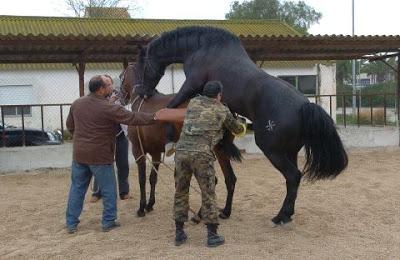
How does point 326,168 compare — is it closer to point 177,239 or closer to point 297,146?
point 297,146

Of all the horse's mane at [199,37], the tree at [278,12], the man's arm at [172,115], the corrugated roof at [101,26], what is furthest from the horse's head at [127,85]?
the tree at [278,12]

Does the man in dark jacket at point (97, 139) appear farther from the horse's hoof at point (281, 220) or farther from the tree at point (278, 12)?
the tree at point (278, 12)

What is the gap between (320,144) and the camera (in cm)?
464

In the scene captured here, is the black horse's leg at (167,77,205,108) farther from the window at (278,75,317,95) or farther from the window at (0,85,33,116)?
the window at (278,75,317,95)

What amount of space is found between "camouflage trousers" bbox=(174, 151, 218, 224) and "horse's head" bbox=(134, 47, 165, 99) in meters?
1.54

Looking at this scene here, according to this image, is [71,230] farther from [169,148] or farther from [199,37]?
[199,37]

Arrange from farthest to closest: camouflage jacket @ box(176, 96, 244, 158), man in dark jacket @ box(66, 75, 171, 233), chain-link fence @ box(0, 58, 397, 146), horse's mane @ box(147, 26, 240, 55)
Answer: chain-link fence @ box(0, 58, 397, 146) → horse's mane @ box(147, 26, 240, 55) → man in dark jacket @ box(66, 75, 171, 233) → camouflage jacket @ box(176, 96, 244, 158)

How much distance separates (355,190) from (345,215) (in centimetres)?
156

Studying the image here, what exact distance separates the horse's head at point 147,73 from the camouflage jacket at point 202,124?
1.38 m

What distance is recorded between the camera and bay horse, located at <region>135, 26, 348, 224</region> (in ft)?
15.0

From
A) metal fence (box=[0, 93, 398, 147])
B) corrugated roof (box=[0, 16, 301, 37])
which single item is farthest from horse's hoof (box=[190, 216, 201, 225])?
corrugated roof (box=[0, 16, 301, 37])

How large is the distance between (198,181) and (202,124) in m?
0.51

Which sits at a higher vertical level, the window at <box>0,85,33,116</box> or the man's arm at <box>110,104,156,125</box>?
the window at <box>0,85,33,116</box>

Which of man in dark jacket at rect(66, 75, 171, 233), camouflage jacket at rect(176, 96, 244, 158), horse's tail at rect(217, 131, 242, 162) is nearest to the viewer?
camouflage jacket at rect(176, 96, 244, 158)
